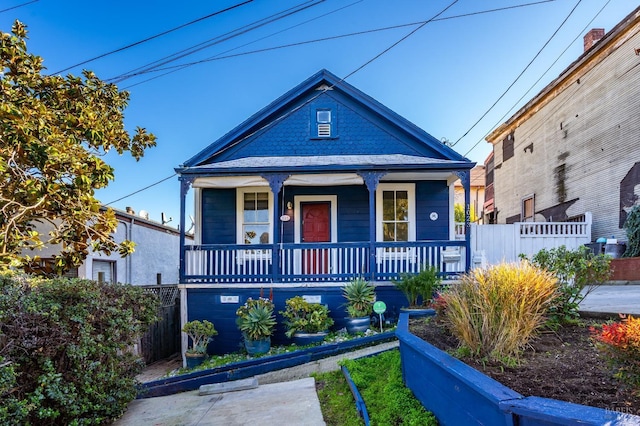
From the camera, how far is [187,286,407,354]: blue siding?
8680 millimetres

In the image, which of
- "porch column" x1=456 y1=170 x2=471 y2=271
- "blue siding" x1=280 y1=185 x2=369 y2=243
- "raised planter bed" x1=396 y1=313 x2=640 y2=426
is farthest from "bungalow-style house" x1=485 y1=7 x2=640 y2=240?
"raised planter bed" x1=396 y1=313 x2=640 y2=426

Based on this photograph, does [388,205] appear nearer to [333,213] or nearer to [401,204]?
[401,204]

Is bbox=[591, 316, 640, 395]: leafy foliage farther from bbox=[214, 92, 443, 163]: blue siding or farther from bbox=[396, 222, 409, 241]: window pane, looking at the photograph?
bbox=[214, 92, 443, 163]: blue siding

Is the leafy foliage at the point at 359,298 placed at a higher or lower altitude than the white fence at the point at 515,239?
lower

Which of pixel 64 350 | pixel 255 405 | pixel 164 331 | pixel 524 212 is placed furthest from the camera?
pixel 524 212

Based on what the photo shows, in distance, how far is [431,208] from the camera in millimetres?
10852

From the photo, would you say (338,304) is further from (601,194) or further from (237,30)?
(601,194)

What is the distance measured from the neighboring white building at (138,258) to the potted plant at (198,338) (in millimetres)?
3832

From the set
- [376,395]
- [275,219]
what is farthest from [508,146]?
[376,395]

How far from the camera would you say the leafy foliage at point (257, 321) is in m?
7.80

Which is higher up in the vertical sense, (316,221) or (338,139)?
(338,139)

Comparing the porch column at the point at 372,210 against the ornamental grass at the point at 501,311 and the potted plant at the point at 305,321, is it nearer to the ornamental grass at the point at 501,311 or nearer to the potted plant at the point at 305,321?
the potted plant at the point at 305,321

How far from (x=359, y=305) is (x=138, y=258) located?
955 centimetres

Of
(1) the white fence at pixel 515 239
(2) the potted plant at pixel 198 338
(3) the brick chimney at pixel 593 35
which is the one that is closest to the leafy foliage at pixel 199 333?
(2) the potted plant at pixel 198 338
